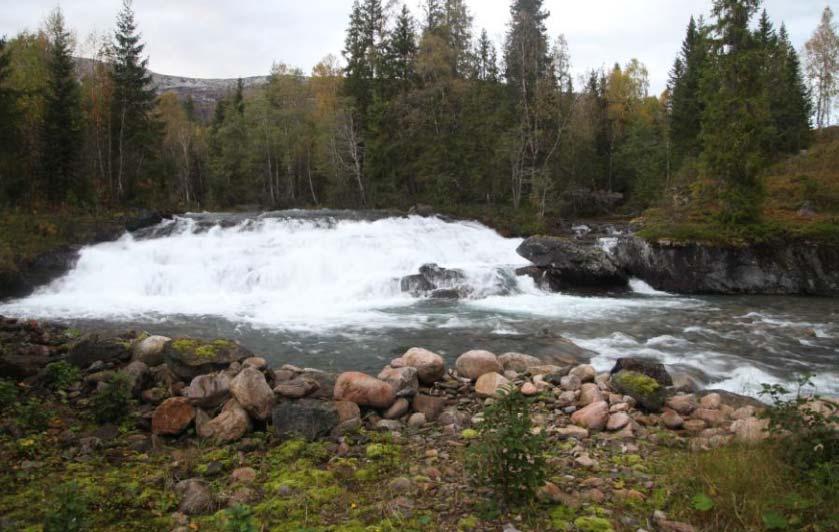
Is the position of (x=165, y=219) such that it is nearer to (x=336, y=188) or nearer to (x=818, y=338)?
(x=336, y=188)

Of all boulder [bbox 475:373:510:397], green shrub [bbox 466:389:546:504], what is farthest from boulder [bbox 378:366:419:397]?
green shrub [bbox 466:389:546:504]

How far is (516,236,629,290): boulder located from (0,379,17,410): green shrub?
15.4 meters

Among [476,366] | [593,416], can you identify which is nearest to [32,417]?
[476,366]

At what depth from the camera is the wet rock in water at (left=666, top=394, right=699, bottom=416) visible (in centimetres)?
604

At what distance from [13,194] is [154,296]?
45.6 feet

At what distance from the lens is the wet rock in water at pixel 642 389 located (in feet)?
20.0

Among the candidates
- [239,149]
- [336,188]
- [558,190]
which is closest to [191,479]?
[558,190]

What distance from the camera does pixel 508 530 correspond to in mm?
3271

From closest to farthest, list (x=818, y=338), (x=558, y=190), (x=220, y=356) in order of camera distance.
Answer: (x=220, y=356) < (x=818, y=338) < (x=558, y=190)

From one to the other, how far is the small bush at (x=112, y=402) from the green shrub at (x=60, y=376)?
114 centimetres

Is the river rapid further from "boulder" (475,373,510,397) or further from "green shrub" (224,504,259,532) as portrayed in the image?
"green shrub" (224,504,259,532)

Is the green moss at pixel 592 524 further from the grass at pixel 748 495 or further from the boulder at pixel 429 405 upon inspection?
the boulder at pixel 429 405

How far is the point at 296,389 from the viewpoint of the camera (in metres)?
6.06

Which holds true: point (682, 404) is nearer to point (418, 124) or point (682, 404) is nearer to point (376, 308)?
point (376, 308)
